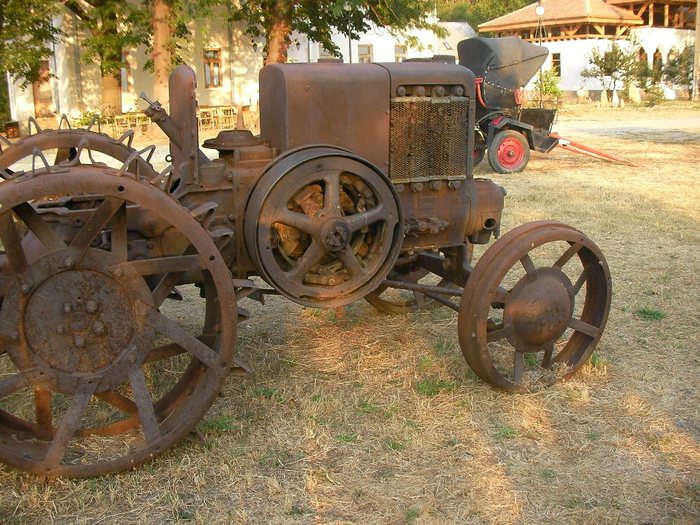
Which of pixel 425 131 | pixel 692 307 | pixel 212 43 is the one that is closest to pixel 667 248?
pixel 692 307

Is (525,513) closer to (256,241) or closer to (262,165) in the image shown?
(256,241)

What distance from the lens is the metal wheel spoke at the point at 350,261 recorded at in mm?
3822

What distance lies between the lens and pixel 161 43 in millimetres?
18953

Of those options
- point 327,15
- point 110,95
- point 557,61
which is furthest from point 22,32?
point 557,61

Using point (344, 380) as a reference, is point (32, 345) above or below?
above

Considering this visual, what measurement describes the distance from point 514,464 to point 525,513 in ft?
1.29

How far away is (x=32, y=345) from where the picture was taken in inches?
120

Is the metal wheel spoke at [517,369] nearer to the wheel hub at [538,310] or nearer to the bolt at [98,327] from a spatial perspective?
the wheel hub at [538,310]

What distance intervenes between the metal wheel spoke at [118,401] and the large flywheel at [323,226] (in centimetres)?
86

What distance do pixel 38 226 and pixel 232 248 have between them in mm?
1058

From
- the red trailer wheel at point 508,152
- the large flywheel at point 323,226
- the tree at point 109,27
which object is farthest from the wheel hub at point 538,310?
the tree at point 109,27

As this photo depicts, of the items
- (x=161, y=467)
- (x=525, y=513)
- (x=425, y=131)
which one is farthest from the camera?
A: (x=425, y=131)

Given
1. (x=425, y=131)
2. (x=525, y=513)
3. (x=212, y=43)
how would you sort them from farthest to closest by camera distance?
1. (x=212, y=43)
2. (x=425, y=131)
3. (x=525, y=513)

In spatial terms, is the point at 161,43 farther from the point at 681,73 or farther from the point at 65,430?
the point at 681,73
